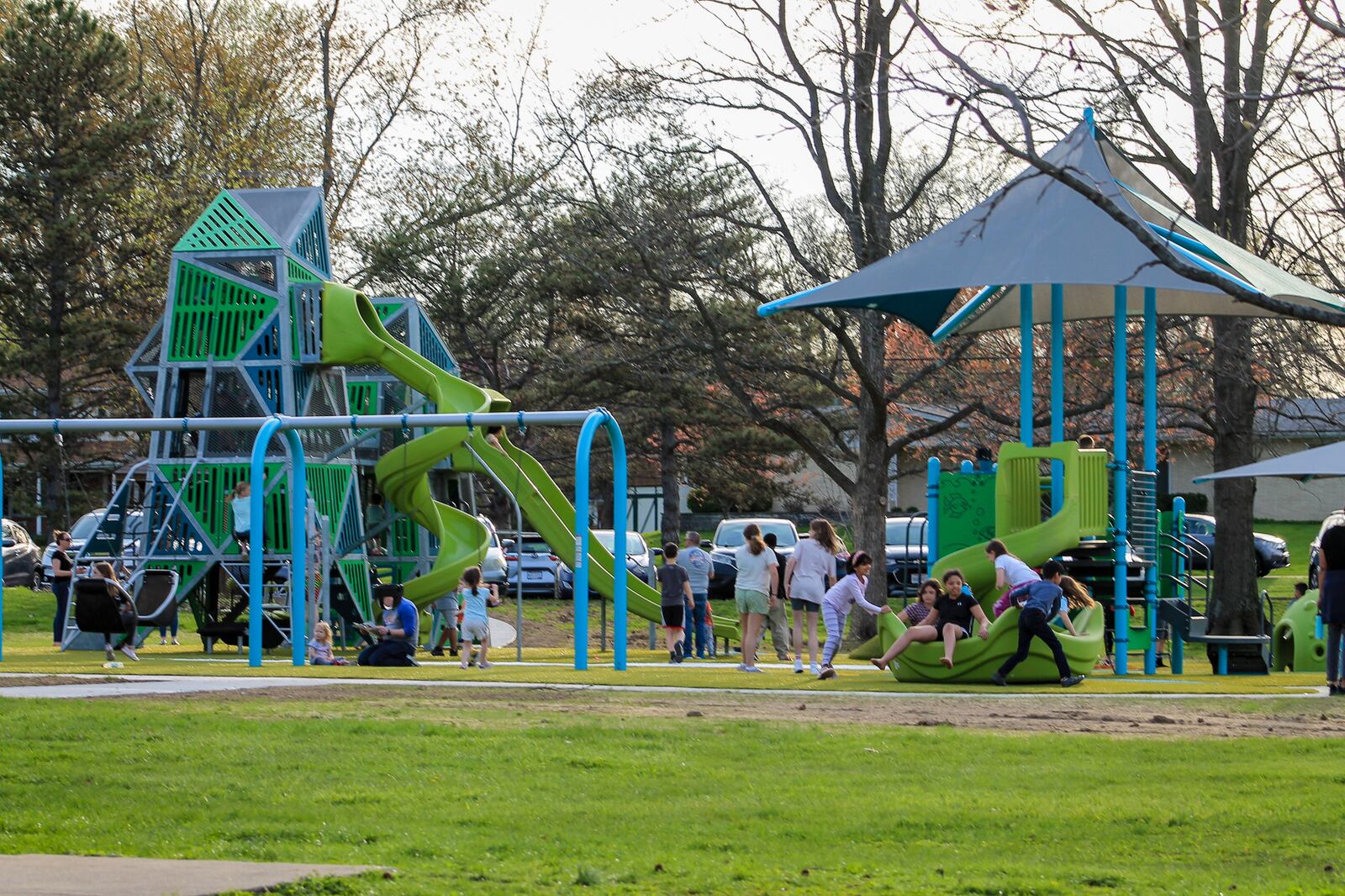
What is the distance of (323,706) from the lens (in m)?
14.7

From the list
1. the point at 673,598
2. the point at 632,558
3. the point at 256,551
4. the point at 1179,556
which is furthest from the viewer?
the point at 632,558

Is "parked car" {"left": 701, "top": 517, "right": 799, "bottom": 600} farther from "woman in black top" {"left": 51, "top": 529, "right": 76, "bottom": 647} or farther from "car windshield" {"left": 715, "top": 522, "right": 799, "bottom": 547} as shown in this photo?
"woman in black top" {"left": 51, "top": 529, "right": 76, "bottom": 647}

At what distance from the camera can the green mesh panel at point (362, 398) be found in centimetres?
2816

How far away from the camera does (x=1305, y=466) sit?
18.4 metres

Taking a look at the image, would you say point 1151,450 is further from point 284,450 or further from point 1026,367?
point 284,450

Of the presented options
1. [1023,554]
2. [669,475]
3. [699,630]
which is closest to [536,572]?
[669,475]

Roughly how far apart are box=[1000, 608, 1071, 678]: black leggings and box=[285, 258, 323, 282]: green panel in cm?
1277

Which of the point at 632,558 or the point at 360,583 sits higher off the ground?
the point at 632,558

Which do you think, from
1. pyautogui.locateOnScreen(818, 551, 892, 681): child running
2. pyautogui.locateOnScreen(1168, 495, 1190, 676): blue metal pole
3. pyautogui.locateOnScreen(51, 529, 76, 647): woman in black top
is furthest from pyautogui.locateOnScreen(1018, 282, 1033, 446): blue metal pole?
pyautogui.locateOnScreen(51, 529, 76, 647): woman in black top

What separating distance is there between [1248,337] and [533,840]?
20.6 meters

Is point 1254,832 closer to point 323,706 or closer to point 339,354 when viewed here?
point 323,706

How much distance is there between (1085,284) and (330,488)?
11021mm

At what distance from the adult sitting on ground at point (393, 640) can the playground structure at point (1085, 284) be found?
220 inches

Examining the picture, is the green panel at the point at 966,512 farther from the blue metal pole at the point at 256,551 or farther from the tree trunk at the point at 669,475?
the tree trunk at the point at 669,475
